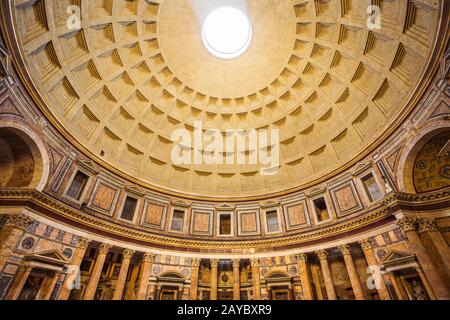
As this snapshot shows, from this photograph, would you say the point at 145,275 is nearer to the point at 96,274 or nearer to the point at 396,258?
the point at 96,274

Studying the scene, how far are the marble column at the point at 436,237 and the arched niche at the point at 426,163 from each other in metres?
1.83

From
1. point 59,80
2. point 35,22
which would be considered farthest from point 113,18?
point 59,80

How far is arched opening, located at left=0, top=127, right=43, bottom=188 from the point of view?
466 inches

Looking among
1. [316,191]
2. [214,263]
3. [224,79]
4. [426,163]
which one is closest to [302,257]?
[316,191]

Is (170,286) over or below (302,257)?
below

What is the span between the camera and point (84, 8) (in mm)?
12859

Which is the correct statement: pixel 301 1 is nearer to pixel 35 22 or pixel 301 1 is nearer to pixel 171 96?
pixel 171 96

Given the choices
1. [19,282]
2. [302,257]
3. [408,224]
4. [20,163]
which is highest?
[20,163]

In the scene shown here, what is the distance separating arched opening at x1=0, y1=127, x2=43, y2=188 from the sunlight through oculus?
14.1 metres

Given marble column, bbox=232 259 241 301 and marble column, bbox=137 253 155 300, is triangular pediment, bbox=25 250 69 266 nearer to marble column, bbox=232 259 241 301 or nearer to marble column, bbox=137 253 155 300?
marble column, bbox=137 253 155 300

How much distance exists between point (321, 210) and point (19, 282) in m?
18.6

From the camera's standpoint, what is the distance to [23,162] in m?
12.2

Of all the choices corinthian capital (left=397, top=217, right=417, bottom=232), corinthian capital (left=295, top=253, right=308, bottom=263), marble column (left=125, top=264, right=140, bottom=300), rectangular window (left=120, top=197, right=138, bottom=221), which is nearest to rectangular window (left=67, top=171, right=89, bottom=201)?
rectangular window (left=120, top=197, right=138, bottom=221)

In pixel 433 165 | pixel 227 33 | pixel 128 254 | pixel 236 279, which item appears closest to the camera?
pixel 433 165
